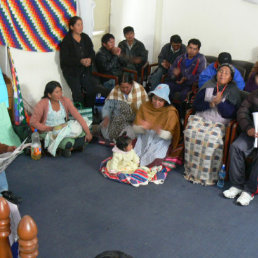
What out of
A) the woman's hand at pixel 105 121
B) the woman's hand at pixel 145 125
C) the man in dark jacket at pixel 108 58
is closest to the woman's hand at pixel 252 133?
the woman's hand at pixel 145 125

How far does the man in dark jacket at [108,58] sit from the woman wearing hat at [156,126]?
1145 millimetres

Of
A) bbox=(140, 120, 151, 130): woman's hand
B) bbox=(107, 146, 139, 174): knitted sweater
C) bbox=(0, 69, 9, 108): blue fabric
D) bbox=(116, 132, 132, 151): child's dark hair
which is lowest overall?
bbox=(107, 146, 139, 174): knitted sweater

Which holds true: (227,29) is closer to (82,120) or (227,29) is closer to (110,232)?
(82,120)

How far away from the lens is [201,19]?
5340mm

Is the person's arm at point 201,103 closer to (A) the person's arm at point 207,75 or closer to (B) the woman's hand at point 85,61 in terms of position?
(A) the person's arm at point 207,75

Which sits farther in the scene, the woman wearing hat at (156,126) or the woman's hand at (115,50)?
the woman's hand at (115,50)

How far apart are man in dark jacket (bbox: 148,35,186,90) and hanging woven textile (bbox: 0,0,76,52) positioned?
1340mm

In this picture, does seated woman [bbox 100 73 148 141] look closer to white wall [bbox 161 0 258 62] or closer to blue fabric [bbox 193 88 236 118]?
blue fabric [bbox 193 88 236 118]

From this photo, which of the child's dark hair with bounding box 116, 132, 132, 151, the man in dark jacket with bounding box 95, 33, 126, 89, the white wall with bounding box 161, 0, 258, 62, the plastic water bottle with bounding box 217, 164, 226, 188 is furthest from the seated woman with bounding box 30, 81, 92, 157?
the white wall with bounding box 161, 0, 258, 62

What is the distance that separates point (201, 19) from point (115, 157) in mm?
2780

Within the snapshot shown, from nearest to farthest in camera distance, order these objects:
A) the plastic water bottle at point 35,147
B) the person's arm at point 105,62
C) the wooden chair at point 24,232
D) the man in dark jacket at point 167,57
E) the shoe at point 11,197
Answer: the wooden chair at point 24,232, the shoe at point 11,197, the plastic water bottle at point 35,147, the person's arm at point 105,62, the man in dark jacket at point 167,57

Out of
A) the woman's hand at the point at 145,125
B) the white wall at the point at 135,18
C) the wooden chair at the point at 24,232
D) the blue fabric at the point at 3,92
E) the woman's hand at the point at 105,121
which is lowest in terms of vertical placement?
the woman's hand at the point at 105,121

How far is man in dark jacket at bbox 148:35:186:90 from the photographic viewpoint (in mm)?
5148

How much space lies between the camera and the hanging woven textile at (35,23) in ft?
13.7
